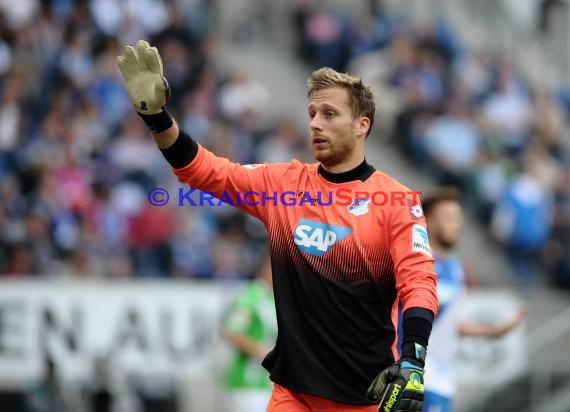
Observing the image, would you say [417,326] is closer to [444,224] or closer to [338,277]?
[338,277]

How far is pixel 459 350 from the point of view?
14492 mm

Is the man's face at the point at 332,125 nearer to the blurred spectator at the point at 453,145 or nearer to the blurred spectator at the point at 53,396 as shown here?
the blurred spectator at the point at 53,396

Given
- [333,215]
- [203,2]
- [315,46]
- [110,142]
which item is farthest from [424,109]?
[333,215]

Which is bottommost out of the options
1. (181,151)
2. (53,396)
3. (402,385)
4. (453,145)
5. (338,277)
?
(53,396)

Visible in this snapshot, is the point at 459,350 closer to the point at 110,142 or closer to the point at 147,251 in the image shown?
the point at 147,251

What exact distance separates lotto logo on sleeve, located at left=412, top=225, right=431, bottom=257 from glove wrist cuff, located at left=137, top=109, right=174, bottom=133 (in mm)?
1380

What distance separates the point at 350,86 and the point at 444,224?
289 centimetres

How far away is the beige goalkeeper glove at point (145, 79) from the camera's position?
6109 millimetres

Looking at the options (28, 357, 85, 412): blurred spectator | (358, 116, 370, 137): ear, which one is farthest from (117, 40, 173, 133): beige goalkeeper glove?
(28, 357, 85, 412): blurred spectator

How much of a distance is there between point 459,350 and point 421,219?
8.38 meters

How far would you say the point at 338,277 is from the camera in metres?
6.41

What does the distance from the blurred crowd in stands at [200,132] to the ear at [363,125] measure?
8.00m

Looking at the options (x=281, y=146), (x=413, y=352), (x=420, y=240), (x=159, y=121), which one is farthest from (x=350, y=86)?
(x=281, y=146)

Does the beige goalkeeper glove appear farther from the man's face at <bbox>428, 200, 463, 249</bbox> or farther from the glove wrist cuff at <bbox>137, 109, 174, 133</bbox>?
the man's face at <bbox>428, 200, 463, 249</bbox>
